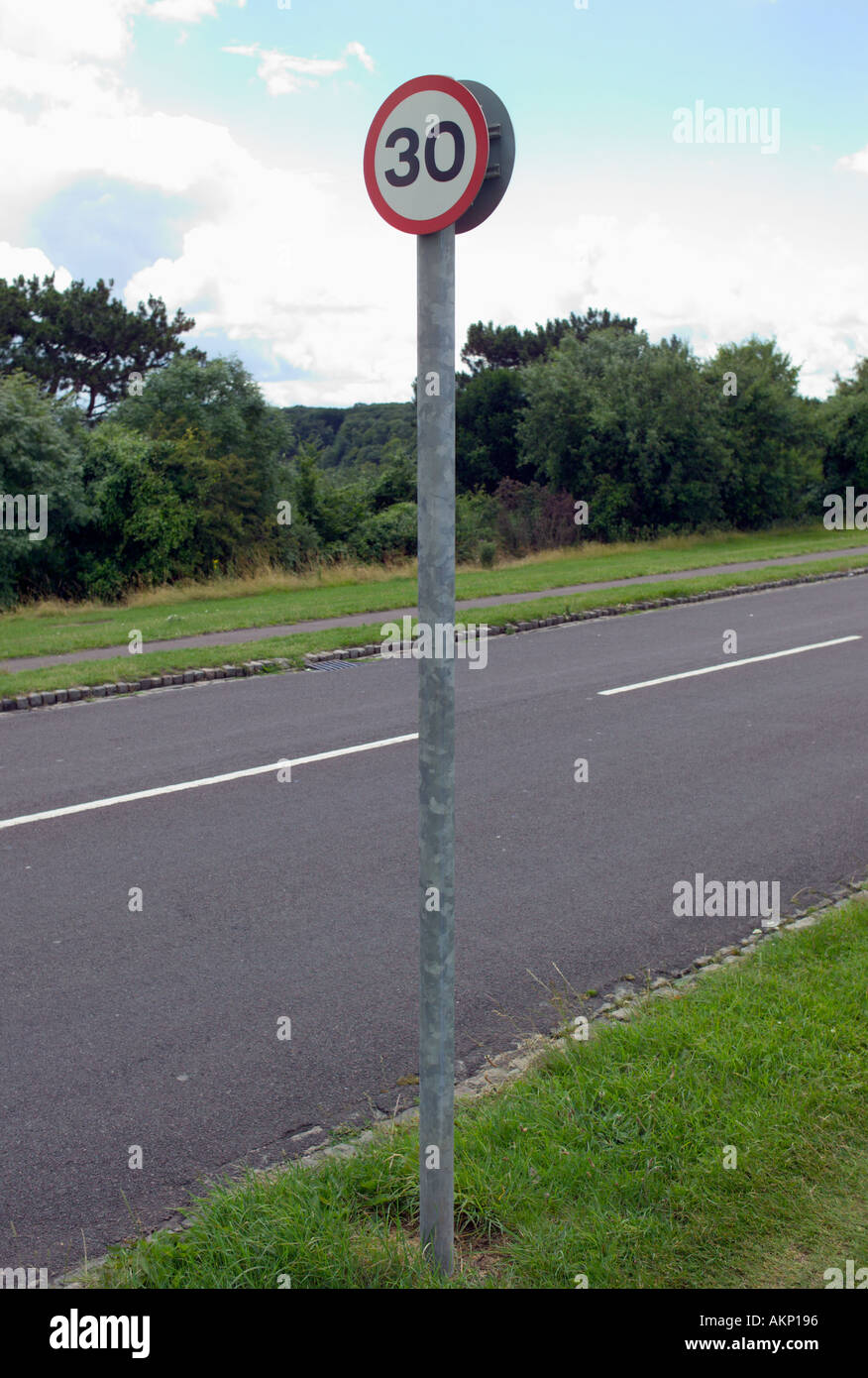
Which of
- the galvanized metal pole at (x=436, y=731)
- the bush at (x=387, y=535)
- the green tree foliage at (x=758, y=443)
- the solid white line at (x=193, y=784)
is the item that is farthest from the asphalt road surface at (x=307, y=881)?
the green tree foliage at (x=758, y=443)

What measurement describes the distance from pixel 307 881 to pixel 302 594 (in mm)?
17341

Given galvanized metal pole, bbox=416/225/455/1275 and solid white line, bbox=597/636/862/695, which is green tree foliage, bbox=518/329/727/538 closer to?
solid white line, bbox=597/636/862/695

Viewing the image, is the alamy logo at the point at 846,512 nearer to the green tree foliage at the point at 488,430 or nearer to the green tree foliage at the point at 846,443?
the green tree foliage at the point at 846,443

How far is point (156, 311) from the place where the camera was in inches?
1860

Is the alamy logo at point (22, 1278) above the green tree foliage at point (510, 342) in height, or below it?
below

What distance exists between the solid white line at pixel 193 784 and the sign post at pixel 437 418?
154 inches

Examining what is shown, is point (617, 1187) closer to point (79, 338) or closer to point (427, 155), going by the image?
point (427, 155)

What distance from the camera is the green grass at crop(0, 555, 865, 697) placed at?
12422mm

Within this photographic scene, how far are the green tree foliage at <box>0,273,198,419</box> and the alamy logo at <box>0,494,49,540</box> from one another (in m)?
20.9

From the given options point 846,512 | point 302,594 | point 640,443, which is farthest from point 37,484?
point 846,512

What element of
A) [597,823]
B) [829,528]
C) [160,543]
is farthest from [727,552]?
[597,823]

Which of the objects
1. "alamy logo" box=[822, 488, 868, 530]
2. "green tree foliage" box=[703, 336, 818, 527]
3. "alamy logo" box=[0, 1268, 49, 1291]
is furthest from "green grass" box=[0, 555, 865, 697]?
"alamy logo" box=[822, 488, 868, 530]

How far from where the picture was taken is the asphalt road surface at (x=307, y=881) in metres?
3.99
